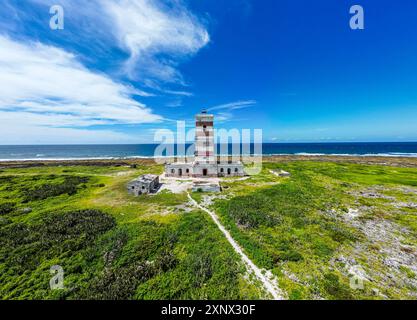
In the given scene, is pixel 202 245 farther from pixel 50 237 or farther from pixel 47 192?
pixel 47 192

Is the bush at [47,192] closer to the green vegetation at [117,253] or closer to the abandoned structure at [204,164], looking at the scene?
the green vegetation at [117,253]

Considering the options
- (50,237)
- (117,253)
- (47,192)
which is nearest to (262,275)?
(117,253)

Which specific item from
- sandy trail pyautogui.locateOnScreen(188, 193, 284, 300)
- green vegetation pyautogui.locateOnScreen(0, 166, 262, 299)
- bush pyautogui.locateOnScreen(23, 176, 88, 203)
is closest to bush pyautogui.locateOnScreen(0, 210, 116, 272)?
green vegetation pyautogui.locateOnScreen(0, 166, 262, 299)

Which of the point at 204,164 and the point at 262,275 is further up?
the point at 204,164

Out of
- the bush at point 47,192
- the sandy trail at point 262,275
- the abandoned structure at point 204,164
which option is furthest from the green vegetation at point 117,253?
the abandoned structure at point 204,164

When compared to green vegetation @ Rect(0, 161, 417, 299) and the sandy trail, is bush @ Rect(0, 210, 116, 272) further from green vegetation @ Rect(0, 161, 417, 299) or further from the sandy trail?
the sandy trail
